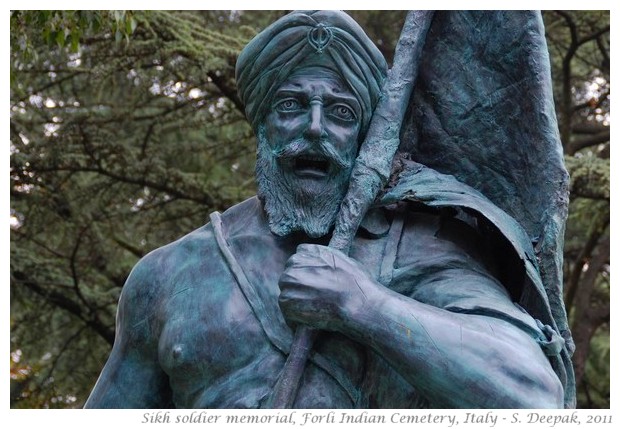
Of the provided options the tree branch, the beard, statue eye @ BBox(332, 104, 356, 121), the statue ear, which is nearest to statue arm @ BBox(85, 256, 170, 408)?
the beard

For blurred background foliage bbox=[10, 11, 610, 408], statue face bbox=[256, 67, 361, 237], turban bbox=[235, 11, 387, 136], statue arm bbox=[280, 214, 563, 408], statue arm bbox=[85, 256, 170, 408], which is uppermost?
turban bbox=[235, 11, 387, 136]

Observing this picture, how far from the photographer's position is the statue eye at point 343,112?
3.79 m

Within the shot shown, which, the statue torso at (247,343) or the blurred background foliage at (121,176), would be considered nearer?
the statue torso at (247,343)

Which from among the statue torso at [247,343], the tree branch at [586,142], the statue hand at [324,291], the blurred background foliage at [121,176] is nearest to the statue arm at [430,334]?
the statue hand at [324,291]

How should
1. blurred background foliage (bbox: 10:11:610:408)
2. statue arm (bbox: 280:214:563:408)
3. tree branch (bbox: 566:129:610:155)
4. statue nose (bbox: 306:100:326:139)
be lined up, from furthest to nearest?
tree branch (bbox: 566:129:610:155)
blurred background foliage (bbox: 10:11:610:408)
statue nose (bbox: 306:100:326:139)
statue arm (bbox: 280:214:563:408)

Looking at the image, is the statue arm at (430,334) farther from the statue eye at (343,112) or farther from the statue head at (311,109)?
the statue eye at (343,112)

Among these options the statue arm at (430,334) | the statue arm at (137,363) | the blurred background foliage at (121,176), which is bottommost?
the blurred background foliage at (121,176)

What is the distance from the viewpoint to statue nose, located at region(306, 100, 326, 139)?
3703 mm

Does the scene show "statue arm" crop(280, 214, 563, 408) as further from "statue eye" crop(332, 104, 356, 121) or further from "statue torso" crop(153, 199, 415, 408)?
"statue eye" crop(332, 104, 356, 121)

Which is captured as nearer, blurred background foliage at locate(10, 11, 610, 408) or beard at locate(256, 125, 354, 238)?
beard at locate(256, 125, 354, 238)

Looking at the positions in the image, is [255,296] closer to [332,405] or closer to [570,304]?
[332,405]

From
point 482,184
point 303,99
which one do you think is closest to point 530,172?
point 482,184
